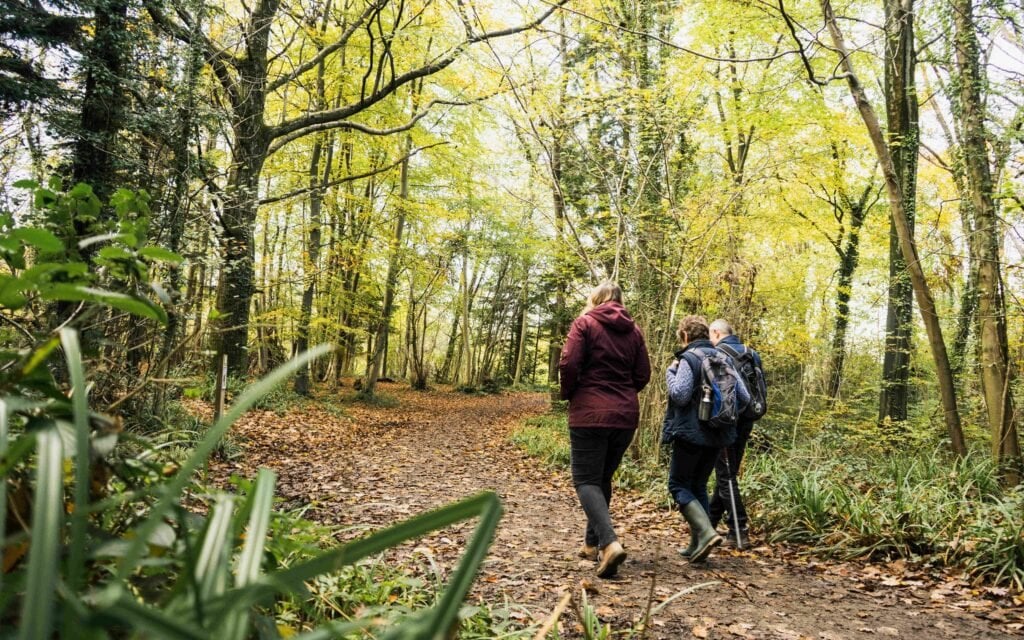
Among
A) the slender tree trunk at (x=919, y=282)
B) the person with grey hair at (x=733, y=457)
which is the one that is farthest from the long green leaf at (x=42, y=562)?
the slender tree trunk at (x=919, y=282)

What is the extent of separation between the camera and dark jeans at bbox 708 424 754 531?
5211mm

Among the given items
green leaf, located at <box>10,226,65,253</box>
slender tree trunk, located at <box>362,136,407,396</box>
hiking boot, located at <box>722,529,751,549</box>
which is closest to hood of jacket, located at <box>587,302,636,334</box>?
hiking boot, located at <box>722,529,751,549</box>

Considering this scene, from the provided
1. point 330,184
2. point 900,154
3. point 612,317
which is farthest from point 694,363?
point 330,184

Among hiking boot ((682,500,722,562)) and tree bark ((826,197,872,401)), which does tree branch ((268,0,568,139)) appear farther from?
hiking boot ((682,500,722,562))

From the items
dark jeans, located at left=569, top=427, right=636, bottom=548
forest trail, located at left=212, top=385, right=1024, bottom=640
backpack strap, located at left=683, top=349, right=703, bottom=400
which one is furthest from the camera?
backpack strap, located at left=683, top=349, right=703, bottom=400

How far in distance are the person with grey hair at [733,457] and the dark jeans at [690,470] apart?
46 centimetres

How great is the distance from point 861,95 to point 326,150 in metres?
13.8

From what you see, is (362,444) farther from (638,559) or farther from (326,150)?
(326,150)

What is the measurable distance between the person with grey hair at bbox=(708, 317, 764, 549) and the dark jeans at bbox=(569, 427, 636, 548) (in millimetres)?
1317

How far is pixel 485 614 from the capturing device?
2955 millimetres

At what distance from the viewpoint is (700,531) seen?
14.8 feet

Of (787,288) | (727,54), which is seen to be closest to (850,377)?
(787,288)

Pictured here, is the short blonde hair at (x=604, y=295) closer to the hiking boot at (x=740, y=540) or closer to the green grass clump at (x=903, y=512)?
the hiking boot at (x=740, y=540)

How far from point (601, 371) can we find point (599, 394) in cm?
19
